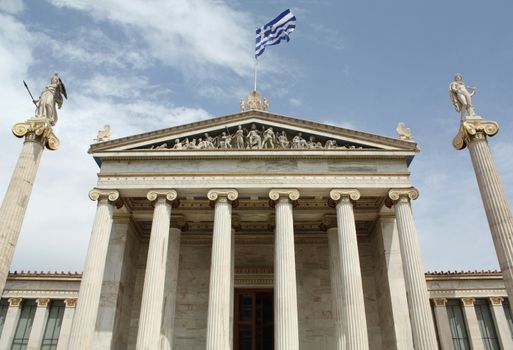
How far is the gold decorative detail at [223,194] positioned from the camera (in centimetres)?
2456

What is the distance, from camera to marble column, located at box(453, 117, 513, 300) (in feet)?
65.5

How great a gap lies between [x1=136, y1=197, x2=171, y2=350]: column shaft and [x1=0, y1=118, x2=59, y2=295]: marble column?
5.92m

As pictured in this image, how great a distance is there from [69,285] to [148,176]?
36.8ft

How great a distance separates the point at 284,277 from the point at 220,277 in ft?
9.80

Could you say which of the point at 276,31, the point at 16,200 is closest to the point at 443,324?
the point at 276,31

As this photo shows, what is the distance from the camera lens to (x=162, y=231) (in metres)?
24.0

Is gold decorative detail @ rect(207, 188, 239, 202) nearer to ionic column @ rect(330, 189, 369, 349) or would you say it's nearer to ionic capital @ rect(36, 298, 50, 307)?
ionic column @ rect(330, 189, 369, 349)

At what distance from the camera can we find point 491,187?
70.4 ft

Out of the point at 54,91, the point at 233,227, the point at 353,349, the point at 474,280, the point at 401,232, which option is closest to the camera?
the point at 353,349

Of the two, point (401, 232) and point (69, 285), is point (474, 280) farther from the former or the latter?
point (69, 285)

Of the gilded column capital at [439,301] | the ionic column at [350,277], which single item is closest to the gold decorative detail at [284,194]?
the ionic column at [350,277]

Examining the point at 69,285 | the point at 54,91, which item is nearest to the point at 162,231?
the point at 54,91

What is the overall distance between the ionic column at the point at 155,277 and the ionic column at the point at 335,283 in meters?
8.39

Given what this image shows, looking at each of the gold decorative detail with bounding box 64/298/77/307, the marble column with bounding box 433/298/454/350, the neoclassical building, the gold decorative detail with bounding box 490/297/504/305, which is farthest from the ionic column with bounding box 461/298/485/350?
the gold decorative detail with bounding box 64/298/77/307
